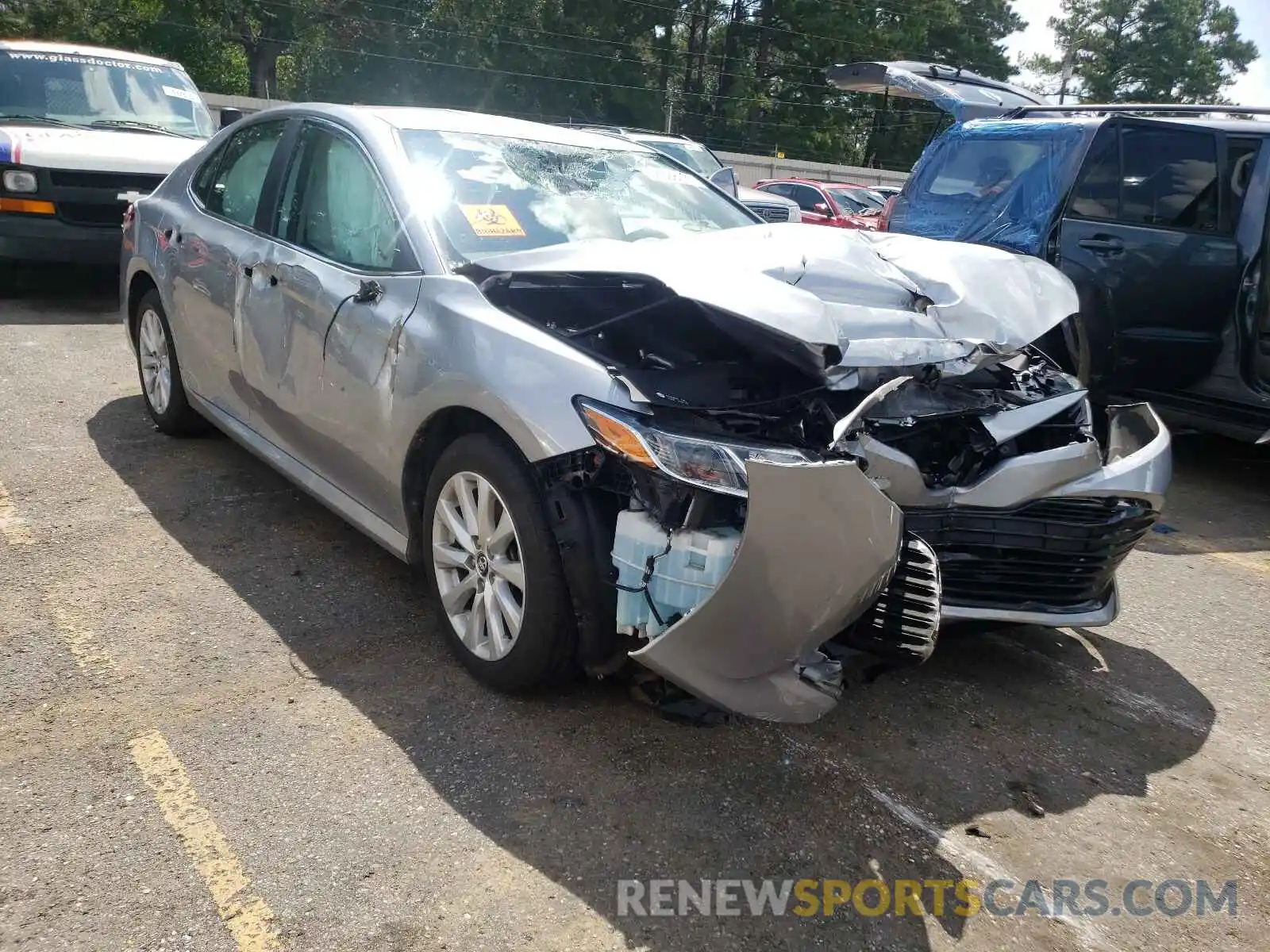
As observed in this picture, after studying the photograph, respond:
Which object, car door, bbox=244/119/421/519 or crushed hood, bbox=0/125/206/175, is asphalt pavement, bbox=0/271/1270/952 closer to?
car door, bbox=244/119/421/519

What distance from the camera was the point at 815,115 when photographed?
46.9 metres

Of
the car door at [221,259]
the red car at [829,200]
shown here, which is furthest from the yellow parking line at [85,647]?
the red car at [829,200]

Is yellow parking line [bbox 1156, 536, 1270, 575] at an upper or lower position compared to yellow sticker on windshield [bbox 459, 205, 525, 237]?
lower

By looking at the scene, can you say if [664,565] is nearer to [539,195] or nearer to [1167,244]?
[539,195]

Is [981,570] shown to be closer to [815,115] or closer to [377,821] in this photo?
[377,821]

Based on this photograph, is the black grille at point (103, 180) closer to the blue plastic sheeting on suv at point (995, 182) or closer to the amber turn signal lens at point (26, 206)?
the amber turn signal lens at point (26, 206)

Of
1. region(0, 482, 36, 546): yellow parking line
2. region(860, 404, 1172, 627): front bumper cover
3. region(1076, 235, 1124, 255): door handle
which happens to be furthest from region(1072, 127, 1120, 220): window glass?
region(0, 482, 36, 546): yellow parking line

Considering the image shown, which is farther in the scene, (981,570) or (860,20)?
(860,20)

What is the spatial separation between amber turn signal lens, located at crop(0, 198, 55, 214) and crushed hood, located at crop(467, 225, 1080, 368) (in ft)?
20.8

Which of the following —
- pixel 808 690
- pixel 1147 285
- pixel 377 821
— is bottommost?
pixel 377 821

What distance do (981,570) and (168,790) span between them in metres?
2.31

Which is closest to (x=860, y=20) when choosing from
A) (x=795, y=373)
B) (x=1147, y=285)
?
(x=1147, y=285)

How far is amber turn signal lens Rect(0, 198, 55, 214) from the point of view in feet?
25.4

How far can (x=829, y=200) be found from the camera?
18938mm
